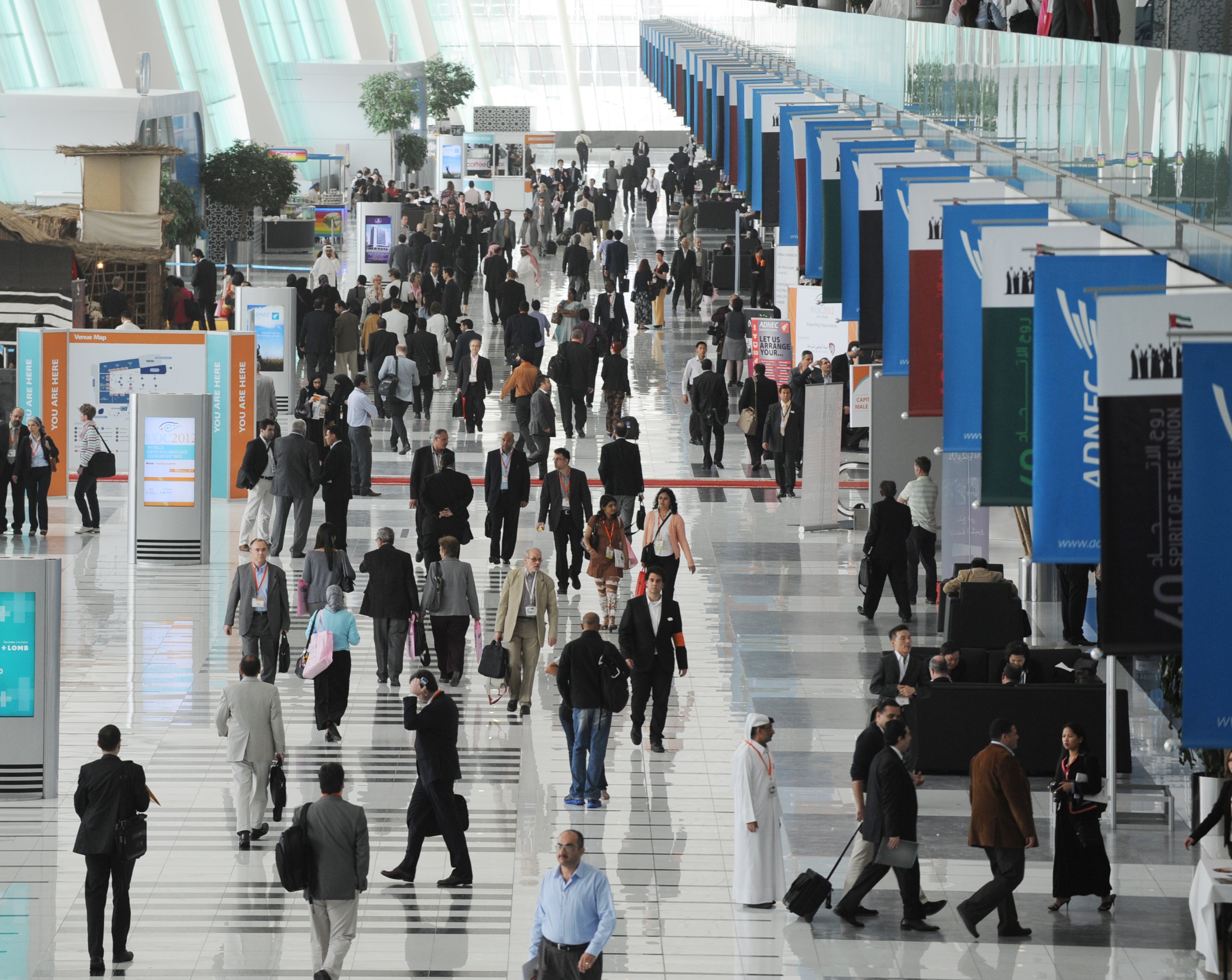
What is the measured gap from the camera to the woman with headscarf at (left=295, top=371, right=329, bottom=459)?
19.6 m

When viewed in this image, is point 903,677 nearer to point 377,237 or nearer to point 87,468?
point 87,468

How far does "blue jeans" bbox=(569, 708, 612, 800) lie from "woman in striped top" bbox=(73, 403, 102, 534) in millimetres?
9231

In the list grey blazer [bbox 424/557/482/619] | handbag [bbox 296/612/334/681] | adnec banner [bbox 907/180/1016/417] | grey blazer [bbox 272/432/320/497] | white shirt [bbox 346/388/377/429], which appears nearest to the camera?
handbag [bbox 296/612/334/681]

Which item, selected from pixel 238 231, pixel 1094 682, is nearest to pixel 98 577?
pixel 1094 682

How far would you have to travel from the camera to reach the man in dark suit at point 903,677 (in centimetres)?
1249

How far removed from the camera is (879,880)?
9.77 m

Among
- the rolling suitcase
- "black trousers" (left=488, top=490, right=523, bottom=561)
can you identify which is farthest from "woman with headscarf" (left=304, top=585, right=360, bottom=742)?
"black trousers" (left=488, top=490, right=523, bottom=561)

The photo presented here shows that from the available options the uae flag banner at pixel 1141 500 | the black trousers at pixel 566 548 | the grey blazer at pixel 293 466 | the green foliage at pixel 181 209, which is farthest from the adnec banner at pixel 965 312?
the green foliage at pixel 181 209

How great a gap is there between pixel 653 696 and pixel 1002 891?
3.86 metres

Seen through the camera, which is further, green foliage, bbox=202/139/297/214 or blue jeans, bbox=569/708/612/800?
green foliage, bbox=202/139/297/214

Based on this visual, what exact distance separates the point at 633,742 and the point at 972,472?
15.0 ft

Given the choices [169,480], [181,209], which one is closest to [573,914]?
[169,480]

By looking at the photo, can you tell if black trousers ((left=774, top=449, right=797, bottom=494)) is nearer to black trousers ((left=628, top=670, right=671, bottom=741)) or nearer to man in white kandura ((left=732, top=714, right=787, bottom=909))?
black trousers ((left=628, top=670, right=671, bottom=741))

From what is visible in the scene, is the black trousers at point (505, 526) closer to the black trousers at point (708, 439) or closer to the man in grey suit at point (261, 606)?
the man in grey suit at point (261, 606)
